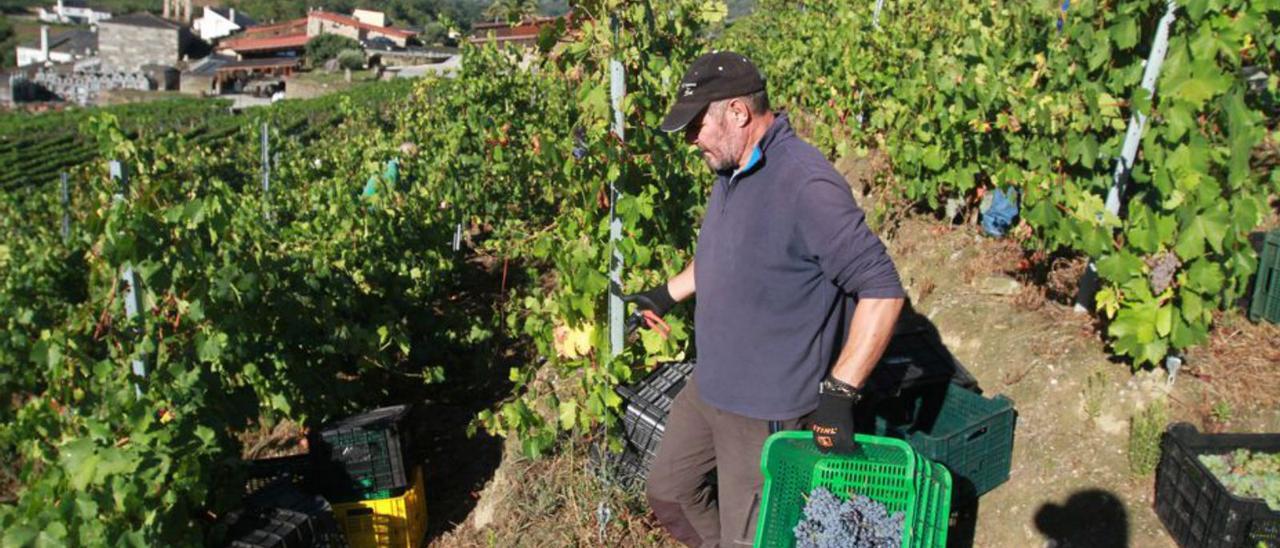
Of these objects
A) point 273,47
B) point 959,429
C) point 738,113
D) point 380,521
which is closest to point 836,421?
point 738,113

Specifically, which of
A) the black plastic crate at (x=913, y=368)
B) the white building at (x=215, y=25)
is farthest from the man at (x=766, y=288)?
the white building at (x=215, y=25)

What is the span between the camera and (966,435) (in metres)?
3.26

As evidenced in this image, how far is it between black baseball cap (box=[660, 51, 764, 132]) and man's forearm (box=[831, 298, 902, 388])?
0.64 m

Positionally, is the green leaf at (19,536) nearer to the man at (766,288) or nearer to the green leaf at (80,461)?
the green leaf at (80,461)

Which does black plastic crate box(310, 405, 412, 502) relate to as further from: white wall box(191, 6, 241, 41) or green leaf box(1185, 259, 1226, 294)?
white wall box(191, 6, 241, 41)

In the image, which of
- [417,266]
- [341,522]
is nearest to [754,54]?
[417,266]

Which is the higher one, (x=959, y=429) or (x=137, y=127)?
(x=959, y=429)

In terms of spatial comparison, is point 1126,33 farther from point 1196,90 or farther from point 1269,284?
point 1269,284

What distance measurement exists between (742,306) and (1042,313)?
2.64 metres

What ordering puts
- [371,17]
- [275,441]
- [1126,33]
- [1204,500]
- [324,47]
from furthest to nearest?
[371,17], [324,47], [275,441], [1126,33], [1204,500]

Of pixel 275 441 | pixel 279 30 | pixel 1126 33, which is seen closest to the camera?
pixel 1126 33

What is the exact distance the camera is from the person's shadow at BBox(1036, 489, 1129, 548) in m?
3.26

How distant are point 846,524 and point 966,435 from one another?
1.24 meters

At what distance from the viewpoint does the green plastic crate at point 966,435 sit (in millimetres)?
3217
